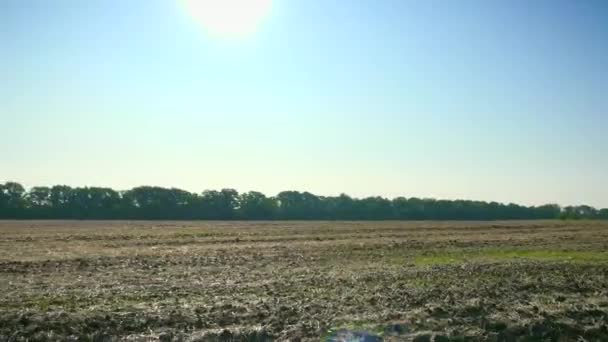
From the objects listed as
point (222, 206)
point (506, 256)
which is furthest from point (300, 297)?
point (222, 206)

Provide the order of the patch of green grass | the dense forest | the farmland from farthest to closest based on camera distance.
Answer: the dense forest, the patch of green grass, the farmland

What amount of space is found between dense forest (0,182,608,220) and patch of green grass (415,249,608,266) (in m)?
69.3

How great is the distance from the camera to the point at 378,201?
11194cm

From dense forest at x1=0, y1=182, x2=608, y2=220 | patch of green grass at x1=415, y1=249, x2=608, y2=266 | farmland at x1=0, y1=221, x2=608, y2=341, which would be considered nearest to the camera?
farmland at x1=0, y1=221, x2=608, y2=341

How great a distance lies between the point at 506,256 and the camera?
23.0 meters

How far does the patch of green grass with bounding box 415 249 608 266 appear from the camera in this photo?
21.2 meters

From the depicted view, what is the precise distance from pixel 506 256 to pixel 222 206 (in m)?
76.1

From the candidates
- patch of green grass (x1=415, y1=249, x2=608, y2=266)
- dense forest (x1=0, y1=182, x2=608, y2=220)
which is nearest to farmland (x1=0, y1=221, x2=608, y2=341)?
patch of green grass (x1=415, y1=249, x2=608, y2=266)

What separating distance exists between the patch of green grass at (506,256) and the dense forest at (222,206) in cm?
6930

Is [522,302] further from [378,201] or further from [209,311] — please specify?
[378,201]

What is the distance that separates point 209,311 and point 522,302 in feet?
25.5

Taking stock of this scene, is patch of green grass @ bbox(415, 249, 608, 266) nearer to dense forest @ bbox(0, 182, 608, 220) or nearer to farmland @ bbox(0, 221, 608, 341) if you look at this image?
farmland @ bbox(0, 221, 608, 341)

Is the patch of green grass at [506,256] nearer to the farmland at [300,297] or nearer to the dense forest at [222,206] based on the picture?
the farmland at [300,297]

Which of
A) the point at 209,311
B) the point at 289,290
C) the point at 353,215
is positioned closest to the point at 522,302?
the point at 289,290
